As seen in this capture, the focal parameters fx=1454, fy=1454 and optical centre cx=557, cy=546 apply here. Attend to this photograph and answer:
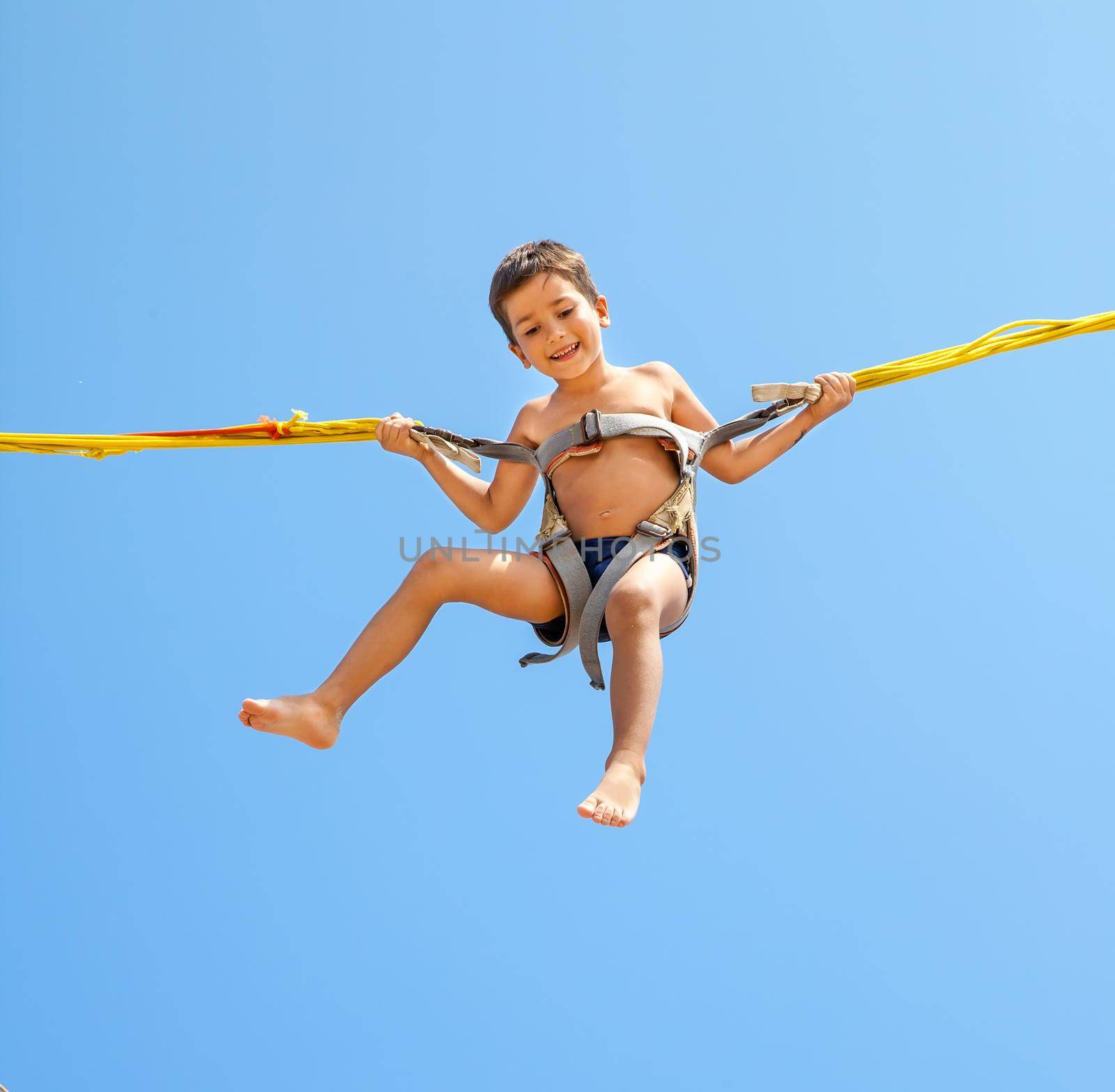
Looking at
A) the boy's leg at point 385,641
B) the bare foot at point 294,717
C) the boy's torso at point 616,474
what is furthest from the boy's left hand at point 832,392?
the bare foot at point 294,717

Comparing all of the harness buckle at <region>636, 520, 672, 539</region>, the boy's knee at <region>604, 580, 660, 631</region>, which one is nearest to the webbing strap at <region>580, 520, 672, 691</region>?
the harness buckle at <region>636, 520, 672, 539</region>

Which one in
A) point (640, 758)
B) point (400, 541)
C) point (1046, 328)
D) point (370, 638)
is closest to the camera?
point (640, 758)

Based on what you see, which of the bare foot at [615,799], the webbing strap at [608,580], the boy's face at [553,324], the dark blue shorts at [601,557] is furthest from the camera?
the boy's face at [553,324]

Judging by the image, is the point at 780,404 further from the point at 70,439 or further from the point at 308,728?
the point at 70,439

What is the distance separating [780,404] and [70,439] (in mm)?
2427

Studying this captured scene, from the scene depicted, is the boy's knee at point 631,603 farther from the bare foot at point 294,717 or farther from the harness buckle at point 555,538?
the bare foot at point 294,717

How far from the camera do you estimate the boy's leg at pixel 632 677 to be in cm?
406

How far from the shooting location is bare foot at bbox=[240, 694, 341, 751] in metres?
4.43

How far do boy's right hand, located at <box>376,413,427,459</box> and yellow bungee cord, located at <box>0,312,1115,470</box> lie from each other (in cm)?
2

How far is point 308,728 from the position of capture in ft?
14.6

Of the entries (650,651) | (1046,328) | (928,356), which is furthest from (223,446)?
(1046,328)

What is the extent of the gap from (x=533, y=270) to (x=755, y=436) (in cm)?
97

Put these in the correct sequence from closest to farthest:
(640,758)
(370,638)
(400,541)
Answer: (640,758) → (370,638) → (400,541)

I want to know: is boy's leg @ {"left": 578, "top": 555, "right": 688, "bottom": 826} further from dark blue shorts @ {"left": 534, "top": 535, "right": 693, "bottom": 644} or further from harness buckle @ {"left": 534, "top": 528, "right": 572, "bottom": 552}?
harness buckle @ {"left": 534, "top": 528, "right": 572, "bottom": 552}
